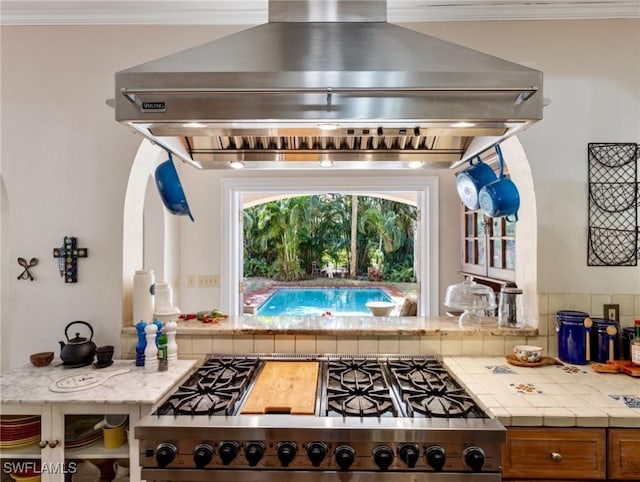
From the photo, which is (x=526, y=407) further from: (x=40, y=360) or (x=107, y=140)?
(x=107, y=140)

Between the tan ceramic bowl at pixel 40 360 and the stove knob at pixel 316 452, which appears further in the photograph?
the tan ceramic bowl at pixel 40 360

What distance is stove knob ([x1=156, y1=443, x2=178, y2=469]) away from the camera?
4.10 ft

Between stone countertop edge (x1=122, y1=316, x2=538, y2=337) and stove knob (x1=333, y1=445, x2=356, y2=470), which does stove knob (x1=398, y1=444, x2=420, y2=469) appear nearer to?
stove knob (x1=333, y1=445, x2=356, y2=470)

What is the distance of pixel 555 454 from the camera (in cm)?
130

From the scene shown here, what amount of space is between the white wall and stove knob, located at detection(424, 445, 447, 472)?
44.7 inches

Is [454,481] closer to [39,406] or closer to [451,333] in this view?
[451,333]

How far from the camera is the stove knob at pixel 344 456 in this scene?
1225mm

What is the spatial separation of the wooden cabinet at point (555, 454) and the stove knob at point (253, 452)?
828 millimetres

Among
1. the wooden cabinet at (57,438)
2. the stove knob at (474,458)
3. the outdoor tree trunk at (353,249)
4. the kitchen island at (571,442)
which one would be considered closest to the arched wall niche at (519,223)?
the wooden cabinet at (57,438)

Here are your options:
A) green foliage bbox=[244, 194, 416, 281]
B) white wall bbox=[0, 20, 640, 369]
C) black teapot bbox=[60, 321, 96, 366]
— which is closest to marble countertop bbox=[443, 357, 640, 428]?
white wall bbox=[0, 20, 640, 369]

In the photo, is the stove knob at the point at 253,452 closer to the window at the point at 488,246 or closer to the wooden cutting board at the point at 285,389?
the wooden cutting board at the point at 285,389

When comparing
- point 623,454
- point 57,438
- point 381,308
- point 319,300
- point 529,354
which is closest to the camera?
point 623,454

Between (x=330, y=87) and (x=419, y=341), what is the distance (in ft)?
4.39

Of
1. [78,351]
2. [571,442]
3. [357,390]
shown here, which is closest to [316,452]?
[357,390]
